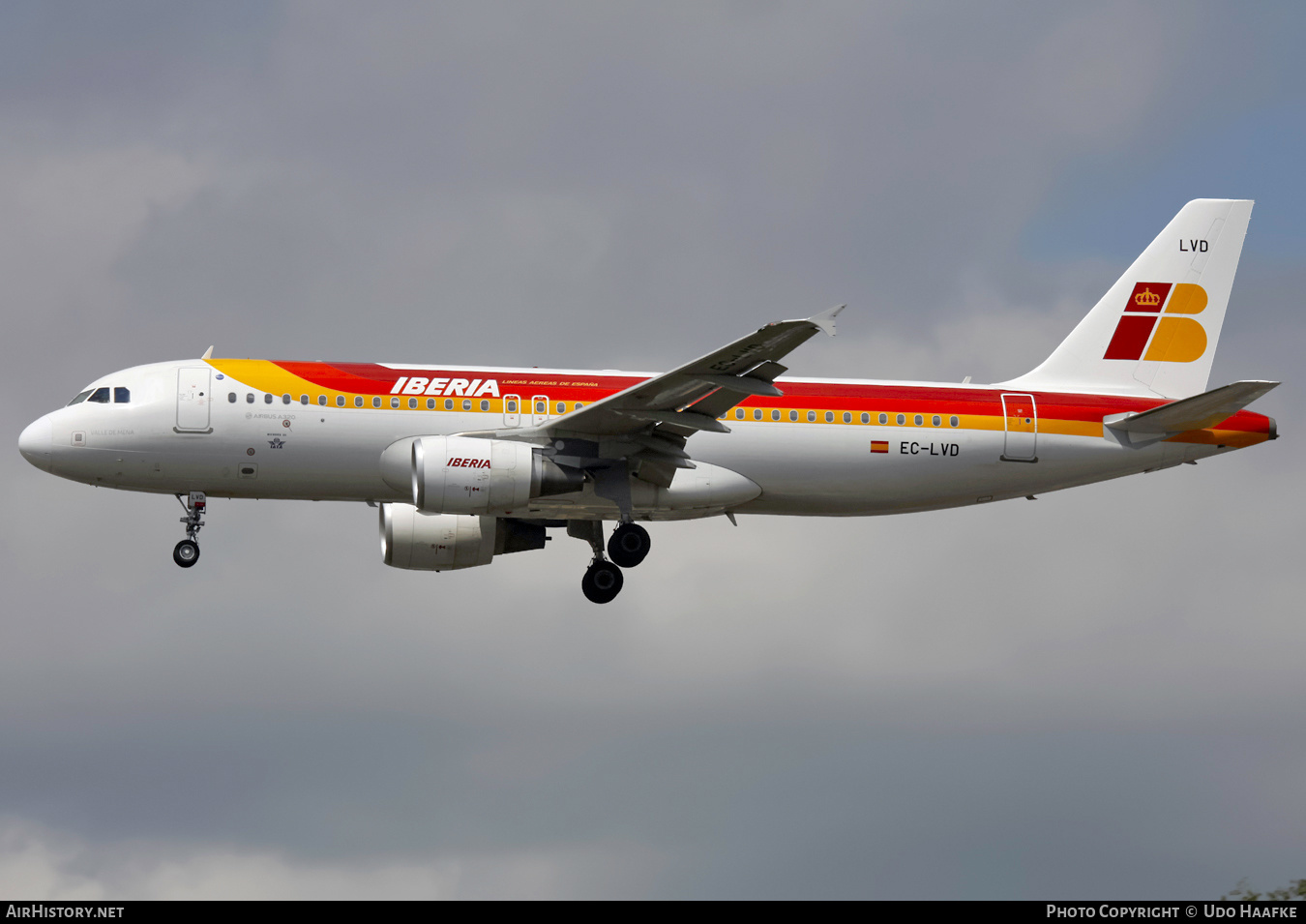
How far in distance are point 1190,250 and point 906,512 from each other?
36.1 ft

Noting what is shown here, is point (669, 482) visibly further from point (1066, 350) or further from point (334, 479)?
point (1066, 350)

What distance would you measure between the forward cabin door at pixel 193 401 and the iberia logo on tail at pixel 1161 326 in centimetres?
2200

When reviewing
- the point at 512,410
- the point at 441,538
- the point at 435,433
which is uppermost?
the point at 512,410

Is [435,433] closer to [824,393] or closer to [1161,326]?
[824,393]

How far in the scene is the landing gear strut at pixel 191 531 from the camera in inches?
1545

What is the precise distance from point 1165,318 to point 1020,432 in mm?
6474

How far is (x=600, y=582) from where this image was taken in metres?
40.9

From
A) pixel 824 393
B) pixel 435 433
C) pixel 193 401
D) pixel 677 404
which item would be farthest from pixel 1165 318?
pixel 193 401

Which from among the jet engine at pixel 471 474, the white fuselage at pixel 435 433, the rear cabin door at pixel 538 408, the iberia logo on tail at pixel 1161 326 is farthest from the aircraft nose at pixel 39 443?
the iberia logo on tail at pixel 1161 326

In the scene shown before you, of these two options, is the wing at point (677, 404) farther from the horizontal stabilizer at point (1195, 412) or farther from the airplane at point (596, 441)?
the horizontal stabilizer at point (1195, 412)

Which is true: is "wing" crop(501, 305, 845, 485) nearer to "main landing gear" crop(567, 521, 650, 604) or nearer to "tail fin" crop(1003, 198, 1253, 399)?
"main landing gear" crop(567, 521, 650, 604)

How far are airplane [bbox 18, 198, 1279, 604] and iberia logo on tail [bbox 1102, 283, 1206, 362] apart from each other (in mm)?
1222

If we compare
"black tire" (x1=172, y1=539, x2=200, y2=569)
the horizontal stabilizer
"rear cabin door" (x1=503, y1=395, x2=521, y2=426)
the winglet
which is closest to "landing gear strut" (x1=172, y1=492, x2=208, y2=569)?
"black tire" (x1=172, y1=539, x2=200, y2=569)

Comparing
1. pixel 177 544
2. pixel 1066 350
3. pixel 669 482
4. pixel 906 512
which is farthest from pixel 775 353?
pixel 177 544
